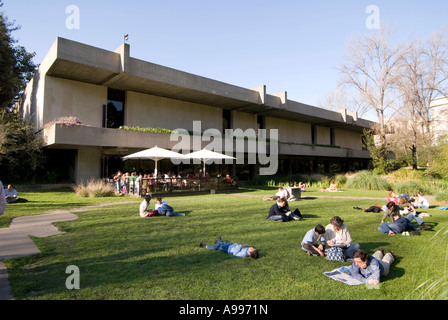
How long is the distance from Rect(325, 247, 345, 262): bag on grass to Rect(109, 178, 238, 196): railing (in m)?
11.5

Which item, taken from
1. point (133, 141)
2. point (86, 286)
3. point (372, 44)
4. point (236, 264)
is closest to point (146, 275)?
point (86, 286)

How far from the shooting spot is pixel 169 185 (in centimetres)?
1612

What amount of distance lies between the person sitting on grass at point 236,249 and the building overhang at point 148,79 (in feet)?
52.4

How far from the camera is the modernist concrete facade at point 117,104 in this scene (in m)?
17.9

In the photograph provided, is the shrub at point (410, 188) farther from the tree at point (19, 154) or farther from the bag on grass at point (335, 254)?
the tree at point (19, 154)

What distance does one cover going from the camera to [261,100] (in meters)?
26.9

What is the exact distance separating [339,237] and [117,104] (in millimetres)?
20544

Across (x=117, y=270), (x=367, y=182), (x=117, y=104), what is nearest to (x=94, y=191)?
(x=117, y=104)

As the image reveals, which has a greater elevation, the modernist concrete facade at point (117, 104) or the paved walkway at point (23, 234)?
the modernist concrete facade at point (117, 104)

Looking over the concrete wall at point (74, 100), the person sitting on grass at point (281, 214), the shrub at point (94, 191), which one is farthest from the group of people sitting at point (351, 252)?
the concrete wall at point (74, 100)

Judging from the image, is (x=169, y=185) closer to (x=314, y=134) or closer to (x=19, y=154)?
(x=19, y=154)

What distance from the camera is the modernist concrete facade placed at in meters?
17.9
